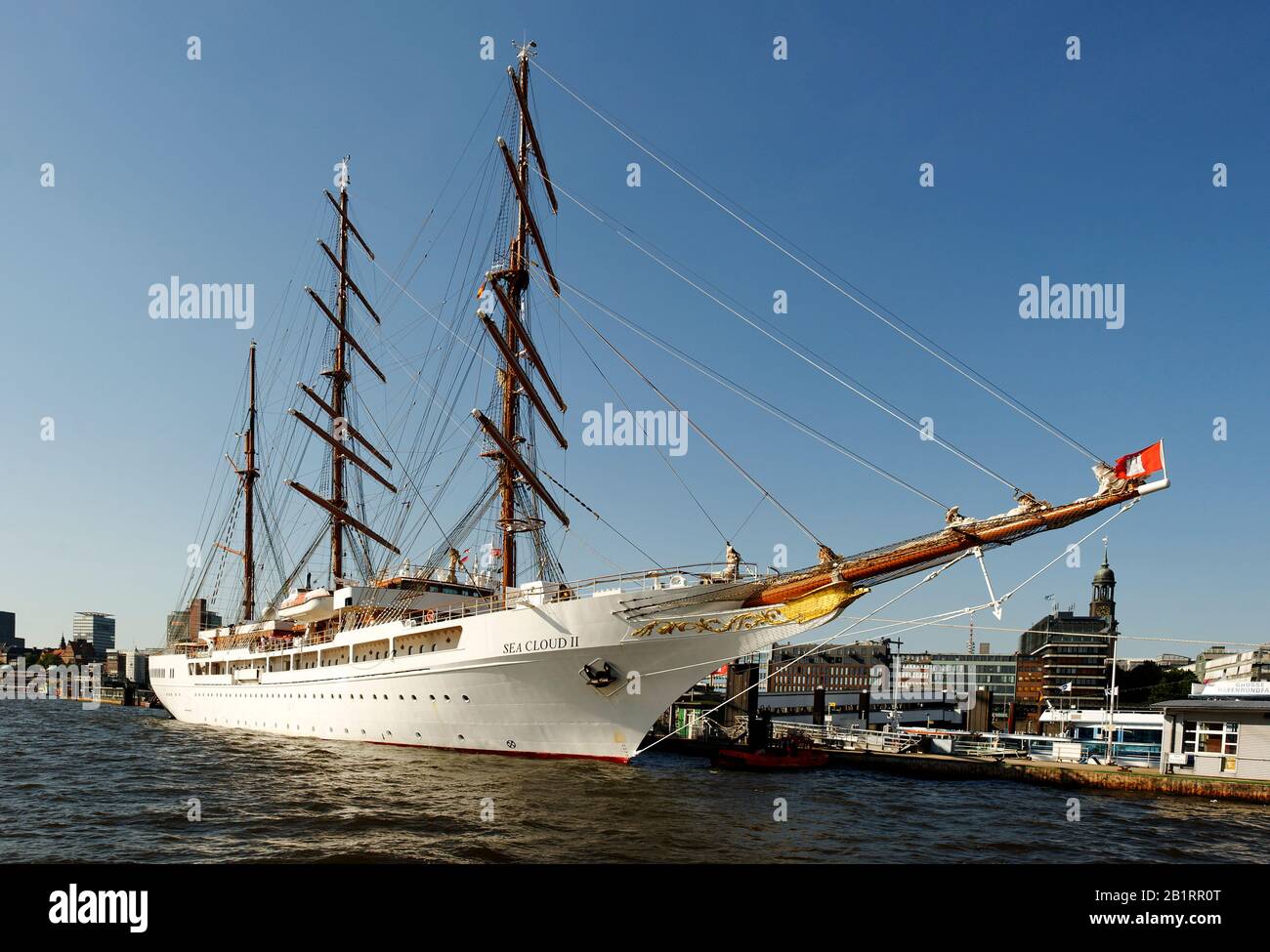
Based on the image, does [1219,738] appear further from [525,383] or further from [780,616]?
[525,383]

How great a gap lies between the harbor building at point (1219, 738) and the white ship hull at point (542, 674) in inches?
705

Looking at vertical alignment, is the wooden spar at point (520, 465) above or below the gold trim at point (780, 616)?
above

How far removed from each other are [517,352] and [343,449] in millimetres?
21675

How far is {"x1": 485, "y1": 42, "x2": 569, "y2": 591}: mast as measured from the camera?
38750 mm

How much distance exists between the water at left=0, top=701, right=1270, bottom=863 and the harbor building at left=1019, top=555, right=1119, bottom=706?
103 m

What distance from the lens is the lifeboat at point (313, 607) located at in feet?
152

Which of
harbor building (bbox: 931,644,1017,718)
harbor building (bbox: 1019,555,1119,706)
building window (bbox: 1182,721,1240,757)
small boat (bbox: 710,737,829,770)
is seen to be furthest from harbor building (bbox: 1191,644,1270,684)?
small boat (bbox: 710,737,829,770)

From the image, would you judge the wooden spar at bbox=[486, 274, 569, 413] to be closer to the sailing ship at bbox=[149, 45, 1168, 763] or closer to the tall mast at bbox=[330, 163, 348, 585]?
the sailing ship at bbox=[149, 45, 1168, 763]

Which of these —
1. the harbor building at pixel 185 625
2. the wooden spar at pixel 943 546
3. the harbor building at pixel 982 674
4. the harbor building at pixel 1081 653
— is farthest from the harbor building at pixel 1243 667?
the harbor building at pixel 185 625

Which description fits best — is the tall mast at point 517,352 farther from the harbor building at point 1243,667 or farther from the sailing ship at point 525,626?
the harbor building at point 1243,667

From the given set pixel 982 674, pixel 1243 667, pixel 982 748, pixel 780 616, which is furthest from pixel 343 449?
pixel 982 674

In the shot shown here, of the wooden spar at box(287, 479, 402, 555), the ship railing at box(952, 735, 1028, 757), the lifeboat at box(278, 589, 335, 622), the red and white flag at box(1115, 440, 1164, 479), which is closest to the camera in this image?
the red and white flag at box(1115, 440, 1164, 479)

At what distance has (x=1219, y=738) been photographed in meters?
33.6
